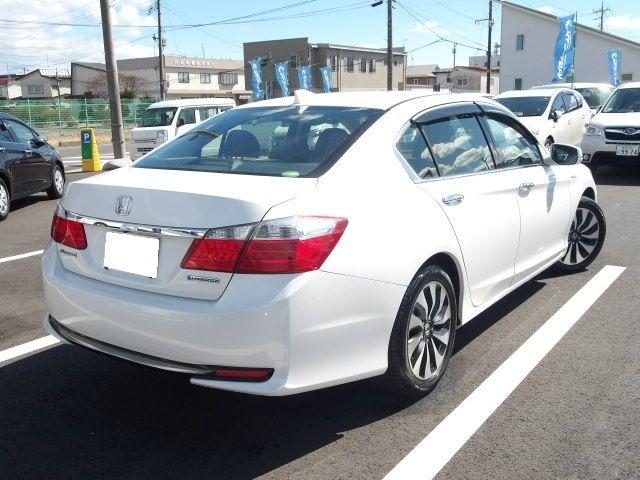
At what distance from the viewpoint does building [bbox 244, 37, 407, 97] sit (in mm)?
67062

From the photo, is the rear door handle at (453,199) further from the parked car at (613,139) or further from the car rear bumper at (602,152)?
the car rear bumper at (602,152)

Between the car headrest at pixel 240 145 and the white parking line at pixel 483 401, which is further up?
the car headrest at pixel 240 145

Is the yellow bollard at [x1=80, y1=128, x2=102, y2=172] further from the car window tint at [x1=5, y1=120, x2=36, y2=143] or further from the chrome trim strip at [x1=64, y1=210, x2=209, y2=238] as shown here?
the chrome trim strip at [x1=64, y1=210, x2=209, y2=238]

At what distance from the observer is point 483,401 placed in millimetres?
3400

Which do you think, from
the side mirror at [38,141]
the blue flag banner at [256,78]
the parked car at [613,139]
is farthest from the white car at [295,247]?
the blue flag banner at [256,78]

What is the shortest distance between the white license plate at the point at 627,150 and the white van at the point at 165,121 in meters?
9.90

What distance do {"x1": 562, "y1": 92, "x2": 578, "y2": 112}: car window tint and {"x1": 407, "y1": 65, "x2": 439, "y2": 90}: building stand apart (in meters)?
83.6

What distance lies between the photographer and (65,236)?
3.23 metres

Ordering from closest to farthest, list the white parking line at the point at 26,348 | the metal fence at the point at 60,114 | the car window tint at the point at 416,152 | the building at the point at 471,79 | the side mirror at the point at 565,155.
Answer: the car window tint at the point at 416,152
the white parking line at the point at 26,348
the side mirror at the point at 565,155
the metal fence at the point at 60,114
the building at the point at 471,79

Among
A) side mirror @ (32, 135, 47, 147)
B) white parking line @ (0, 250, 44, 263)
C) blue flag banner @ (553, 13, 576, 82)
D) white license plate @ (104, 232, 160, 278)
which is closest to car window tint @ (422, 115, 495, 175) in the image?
white license plate @ (104, 232, 160, 278)

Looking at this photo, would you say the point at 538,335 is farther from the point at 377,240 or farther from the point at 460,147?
the point at 377,240

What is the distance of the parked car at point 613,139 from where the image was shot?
36.0ft

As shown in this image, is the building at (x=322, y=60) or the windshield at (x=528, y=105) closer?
the windshield at (x=528, y=105)

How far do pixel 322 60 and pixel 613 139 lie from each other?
5931cm
